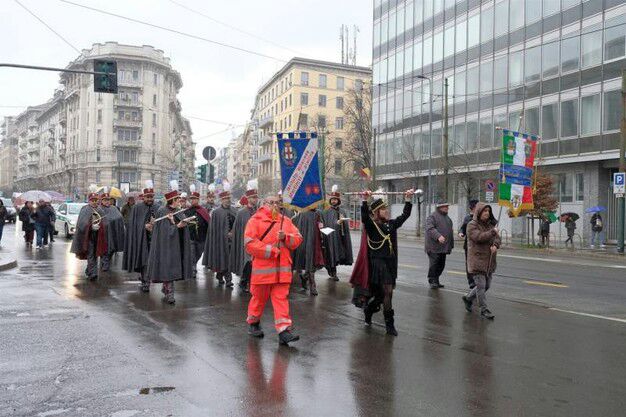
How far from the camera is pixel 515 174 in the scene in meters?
22.6

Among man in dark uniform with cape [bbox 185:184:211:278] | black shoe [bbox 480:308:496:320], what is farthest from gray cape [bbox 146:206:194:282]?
black shoe [bbox 480:308:496:320]

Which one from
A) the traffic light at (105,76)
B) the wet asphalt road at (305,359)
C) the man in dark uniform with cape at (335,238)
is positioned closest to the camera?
the wet asphalt road at (305,359)

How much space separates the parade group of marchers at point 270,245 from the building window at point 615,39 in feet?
71.5

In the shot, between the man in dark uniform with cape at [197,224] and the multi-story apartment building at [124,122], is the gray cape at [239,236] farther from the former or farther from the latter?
the multi-story apartment building at [124,122]

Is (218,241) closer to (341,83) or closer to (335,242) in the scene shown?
(335,242)

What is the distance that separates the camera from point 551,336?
7.57 metres

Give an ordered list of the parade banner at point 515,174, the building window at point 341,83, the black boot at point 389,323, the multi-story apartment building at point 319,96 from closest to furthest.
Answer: the black boot at point 389,323, the parade banner at point 515,174, the multi-story apartment building at point 319,96, the building window at point 341,83

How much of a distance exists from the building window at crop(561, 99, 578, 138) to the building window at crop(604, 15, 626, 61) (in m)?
3.04

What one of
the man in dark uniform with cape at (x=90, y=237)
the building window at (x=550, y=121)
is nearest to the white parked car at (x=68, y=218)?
the man in dark uniform with cape at (x=90, y=237)

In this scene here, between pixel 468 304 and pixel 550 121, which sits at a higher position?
pixel 550 121

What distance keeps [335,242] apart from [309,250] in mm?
1298

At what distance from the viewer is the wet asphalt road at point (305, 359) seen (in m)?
4.80

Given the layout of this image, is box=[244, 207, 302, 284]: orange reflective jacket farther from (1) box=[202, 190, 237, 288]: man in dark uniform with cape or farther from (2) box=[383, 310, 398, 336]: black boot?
(1) box=[202, 190, 237, 288]: man in dark uniform with cape

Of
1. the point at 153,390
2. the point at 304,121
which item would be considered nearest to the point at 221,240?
the point at 153,390
